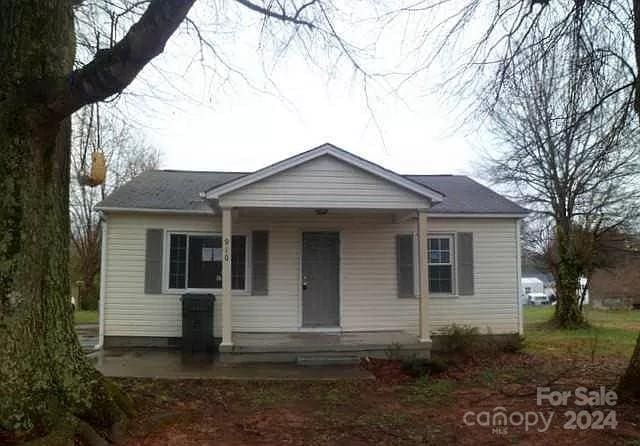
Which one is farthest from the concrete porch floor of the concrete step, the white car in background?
the white car in background

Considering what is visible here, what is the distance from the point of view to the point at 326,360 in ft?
27.2

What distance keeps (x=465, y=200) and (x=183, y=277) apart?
A: 6355 millimetres

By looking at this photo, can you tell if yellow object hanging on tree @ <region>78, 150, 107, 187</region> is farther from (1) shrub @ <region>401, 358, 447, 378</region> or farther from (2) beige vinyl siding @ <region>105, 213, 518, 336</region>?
(1) shrub @ <region>401, 358, 447, 378</region>

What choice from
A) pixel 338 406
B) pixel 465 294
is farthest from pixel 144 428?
pixel 465 294

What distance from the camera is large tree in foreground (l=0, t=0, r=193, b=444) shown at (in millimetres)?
3834

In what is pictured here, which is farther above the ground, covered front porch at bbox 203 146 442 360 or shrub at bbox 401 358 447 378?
covered front porch at bbox 203 146 442 360

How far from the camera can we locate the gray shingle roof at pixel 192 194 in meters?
9.96

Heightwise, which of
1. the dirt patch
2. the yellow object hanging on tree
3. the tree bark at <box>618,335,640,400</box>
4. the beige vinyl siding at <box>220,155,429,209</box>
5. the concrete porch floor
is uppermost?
the yellow object hanging on tree

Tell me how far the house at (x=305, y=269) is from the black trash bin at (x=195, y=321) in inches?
20.9

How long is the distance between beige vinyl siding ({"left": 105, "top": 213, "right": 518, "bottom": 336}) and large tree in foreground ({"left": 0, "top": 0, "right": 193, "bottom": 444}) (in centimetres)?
552

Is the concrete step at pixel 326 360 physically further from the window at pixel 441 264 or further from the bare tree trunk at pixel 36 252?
the bare tree trunk at pixel 36 252

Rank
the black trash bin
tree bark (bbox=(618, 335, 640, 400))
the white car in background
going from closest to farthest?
tree bark (bbox=(618, 335, 640, 400)) < the black trash bin < the white car in background

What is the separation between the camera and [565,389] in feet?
20.0


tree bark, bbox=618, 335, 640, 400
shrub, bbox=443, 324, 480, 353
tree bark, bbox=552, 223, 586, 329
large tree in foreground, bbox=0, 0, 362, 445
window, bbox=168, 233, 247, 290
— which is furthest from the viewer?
tree bark, bbox=552, 223, 586, 329
